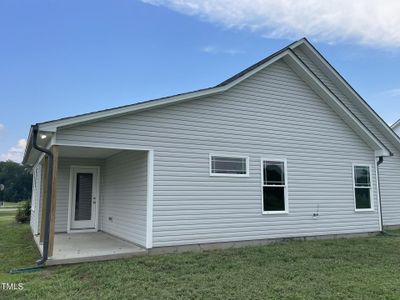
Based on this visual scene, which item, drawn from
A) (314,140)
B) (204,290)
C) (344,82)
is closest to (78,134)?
(204,290)

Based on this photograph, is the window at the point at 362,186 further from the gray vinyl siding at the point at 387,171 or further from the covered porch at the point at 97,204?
the covered porch at the point at 97,204

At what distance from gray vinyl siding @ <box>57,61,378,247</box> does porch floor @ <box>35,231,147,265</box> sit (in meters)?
0.82

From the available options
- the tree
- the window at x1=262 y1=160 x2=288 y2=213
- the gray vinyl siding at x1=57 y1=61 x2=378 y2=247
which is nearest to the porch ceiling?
the gray vinyl siding at x1=57 y1=61 x2=378 y2=247

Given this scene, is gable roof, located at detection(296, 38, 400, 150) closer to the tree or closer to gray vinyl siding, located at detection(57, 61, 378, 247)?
gray vinyl siding, located at detection(57, 61, 378, 247)

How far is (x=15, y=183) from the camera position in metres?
68.8

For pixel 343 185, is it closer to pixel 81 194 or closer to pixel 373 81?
pixel 81 194

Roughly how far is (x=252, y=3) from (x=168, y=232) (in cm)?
821

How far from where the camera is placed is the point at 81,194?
12.1 metres

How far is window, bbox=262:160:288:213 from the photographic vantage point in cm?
946

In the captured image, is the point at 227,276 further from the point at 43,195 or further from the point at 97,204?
the point at 97,204

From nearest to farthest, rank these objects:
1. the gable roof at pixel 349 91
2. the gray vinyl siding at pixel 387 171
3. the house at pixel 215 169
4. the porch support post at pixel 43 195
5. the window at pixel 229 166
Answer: the house at pixel 215 169 < the window at pixel 229 166 < the porch support post at pixel 43 195 < the gable roof at pixel 349 91 < the gray vinyl siding at pixel 387 171

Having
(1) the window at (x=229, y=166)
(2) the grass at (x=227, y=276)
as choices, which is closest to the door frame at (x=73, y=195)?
(2) the grass at (x=227, y=276)

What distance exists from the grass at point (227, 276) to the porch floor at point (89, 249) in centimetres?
33

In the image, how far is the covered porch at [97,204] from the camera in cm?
760
